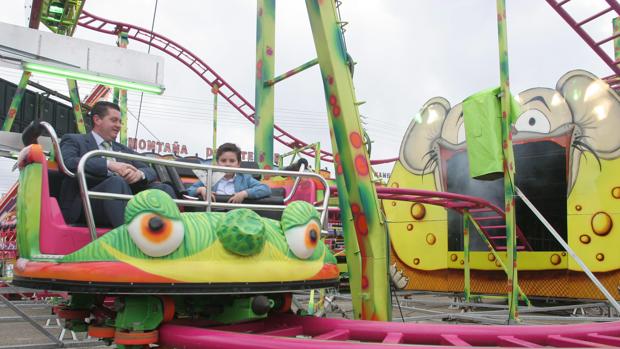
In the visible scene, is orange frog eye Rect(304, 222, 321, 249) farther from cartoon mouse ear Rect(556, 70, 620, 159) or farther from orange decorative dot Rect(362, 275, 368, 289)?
cartoon mouse ear Rect(556, 70, 620, 159)

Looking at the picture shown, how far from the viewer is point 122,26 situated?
13.0m

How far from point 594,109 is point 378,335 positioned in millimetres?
6044

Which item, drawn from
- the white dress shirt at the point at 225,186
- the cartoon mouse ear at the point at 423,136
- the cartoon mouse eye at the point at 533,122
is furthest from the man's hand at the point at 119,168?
the cartoon mouse ear at the point at 423,136

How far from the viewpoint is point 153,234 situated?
85.6 inches

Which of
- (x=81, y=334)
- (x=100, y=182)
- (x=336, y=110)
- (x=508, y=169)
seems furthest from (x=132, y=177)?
(x=508, y=169)

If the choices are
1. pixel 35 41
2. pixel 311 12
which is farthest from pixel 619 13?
pixel 35 41

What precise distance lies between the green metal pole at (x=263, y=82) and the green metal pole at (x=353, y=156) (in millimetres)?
1370

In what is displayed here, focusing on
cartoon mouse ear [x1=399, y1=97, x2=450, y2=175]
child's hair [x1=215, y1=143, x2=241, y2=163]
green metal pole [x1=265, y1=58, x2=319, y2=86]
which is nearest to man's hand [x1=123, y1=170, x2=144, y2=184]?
child's hair [x1=215, y1=143, x2=241, y2=163]

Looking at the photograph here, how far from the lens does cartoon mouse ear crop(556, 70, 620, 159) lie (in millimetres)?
6980

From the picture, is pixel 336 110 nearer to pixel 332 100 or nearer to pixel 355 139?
pixel 332 100

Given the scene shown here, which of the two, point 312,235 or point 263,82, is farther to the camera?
point 263,82

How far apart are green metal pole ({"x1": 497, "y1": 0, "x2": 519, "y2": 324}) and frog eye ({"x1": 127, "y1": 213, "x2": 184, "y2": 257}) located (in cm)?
344

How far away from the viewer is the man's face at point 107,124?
3.10 m

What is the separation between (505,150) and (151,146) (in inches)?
1236
